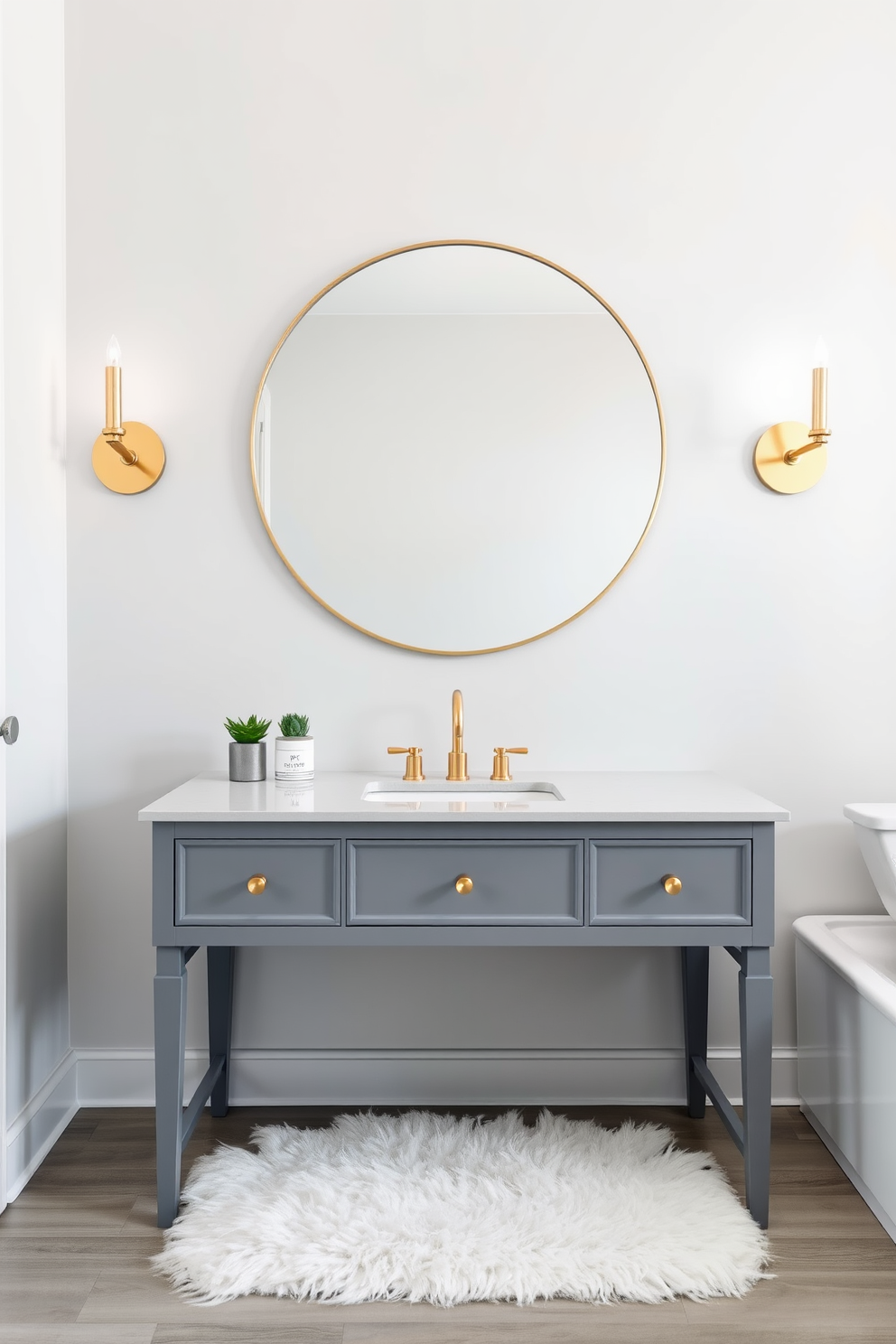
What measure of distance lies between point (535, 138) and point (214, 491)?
1087mm

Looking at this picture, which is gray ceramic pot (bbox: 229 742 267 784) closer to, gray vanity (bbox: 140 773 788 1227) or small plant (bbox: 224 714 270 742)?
small plant (bbox: 224 714 270 742)

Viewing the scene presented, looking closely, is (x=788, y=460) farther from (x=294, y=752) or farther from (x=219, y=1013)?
(x=219, y=1013)

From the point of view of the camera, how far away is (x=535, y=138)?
81.3 inches

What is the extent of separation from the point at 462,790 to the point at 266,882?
0.49m

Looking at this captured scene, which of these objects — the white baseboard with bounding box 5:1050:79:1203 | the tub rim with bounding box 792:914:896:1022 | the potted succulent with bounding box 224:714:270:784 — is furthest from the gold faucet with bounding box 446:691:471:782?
the white baseboard with bounding box 5:1050:79:1203

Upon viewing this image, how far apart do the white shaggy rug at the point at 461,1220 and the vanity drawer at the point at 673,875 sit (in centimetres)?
53

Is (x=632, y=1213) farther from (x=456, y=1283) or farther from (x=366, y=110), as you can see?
(x=366, y=110)

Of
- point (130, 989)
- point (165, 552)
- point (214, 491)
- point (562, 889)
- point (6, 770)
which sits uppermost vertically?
point (214, 491)

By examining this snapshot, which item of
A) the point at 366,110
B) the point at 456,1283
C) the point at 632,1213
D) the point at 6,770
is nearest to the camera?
the point at 456,1283

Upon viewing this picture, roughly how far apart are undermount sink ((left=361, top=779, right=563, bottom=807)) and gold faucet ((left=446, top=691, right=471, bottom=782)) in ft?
Result: 0.08

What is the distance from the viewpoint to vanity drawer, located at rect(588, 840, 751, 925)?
1.63 meters

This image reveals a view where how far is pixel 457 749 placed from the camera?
1.98m

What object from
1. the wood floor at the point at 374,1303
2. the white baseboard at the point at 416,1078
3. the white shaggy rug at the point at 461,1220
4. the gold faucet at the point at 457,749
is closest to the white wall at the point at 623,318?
the white baseboard at the point at 416,1078

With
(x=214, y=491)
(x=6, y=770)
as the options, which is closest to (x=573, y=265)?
(x=214, y=491)
